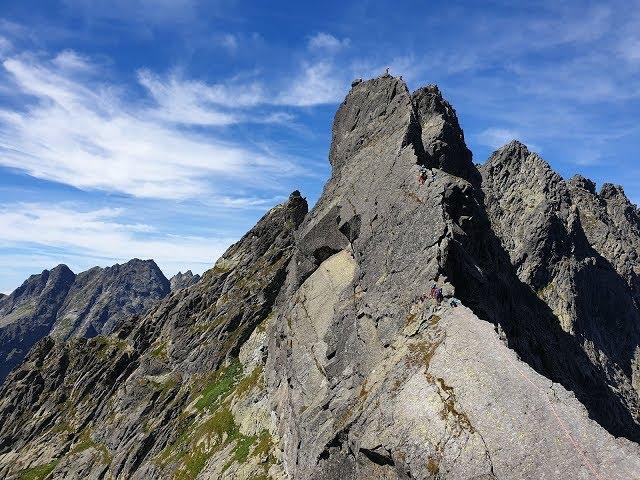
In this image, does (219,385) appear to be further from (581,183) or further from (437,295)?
(581,183)

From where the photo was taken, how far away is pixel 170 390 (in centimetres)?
6731

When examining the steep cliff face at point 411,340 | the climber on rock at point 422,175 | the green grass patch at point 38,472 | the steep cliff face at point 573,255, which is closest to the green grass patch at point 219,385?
the steep cliff face at point 411,340

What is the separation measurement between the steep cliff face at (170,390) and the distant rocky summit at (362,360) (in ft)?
1.11

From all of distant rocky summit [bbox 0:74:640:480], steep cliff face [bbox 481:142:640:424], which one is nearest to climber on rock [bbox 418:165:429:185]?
distant rocky summit [bbox 0:74:640:480]

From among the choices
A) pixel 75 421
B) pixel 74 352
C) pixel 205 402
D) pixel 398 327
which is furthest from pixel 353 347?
pixel 74 352

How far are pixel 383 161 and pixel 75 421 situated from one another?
73741 mm

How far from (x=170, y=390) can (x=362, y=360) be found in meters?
47.4

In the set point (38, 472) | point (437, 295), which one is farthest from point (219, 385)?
point (437, 295)

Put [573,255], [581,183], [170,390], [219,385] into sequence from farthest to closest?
[581,183], [573,255], [170,390], [219,385]

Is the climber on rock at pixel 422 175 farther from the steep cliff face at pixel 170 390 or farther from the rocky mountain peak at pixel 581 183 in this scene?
the rocky mountain peak at pixel 581 183

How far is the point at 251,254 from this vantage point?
83750 millimetres

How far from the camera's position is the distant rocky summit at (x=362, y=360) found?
19.2 meters

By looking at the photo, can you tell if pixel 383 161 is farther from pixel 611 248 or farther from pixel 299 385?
pixel 611 248

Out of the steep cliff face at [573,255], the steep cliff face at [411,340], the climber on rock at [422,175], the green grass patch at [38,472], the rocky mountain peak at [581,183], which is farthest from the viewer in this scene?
the rocky mountain peak at [581,183]
